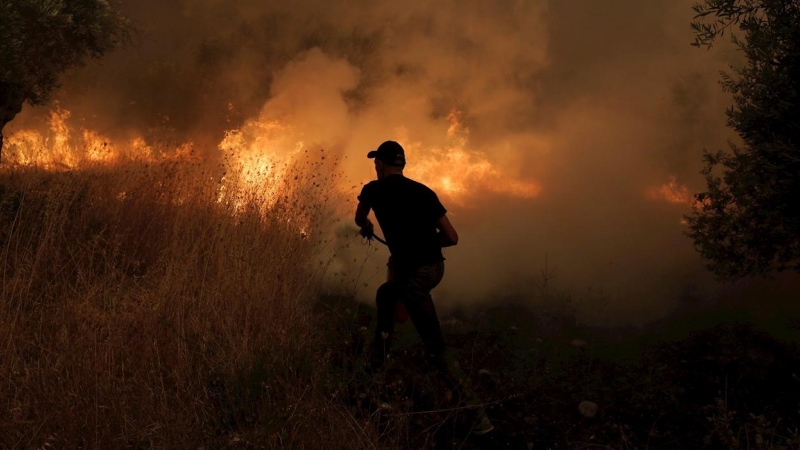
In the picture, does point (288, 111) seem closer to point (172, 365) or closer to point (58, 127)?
point (172, 365)

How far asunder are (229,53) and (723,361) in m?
24.0

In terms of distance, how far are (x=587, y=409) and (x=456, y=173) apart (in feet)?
24.0

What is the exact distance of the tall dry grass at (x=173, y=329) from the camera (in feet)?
12.8

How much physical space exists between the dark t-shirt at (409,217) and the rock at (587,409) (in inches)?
79.3

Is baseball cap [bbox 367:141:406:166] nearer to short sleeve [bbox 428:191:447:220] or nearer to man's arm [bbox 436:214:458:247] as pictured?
short sleeve [bbox 428:191:447:220]

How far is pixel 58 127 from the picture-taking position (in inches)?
1033

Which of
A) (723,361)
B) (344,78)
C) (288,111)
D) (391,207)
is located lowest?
(723,361)

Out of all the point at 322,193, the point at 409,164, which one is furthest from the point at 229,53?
the point at 322,193

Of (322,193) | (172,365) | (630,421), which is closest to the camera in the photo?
(172,365)

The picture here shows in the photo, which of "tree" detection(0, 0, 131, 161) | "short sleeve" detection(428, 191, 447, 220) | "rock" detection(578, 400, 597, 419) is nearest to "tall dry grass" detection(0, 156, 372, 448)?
"short sleeve" detection(428, 191, 447, 220)

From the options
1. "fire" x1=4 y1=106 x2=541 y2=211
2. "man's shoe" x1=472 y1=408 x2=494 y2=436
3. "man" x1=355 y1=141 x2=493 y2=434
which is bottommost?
"man's shoe" x1=472 y1=408 x2=494 y2=436

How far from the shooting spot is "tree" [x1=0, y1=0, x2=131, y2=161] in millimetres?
8828

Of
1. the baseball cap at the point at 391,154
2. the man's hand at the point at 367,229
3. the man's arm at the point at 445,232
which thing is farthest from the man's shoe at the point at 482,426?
the baseball cap at the point at 391,154

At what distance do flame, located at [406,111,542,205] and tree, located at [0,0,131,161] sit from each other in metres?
6.10
